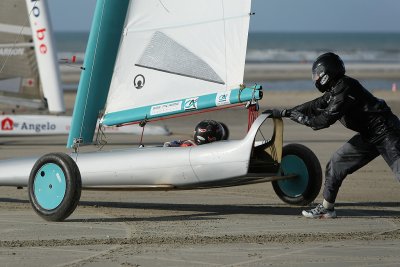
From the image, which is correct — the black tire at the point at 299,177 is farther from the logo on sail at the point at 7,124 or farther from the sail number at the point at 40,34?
the sail number at the point at 40,34

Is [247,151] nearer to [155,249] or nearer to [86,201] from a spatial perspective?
[155,249]

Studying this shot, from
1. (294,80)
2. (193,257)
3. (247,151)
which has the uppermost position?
(294,80)

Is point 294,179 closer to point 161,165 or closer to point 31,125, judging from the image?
point 161,165

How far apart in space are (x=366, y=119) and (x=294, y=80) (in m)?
35.9

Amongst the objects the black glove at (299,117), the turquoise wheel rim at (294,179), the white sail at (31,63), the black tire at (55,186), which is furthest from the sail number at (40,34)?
the black glove at (299,117)

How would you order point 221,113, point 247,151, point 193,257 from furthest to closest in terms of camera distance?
point 221,113 < point 247,151 < point 193,257

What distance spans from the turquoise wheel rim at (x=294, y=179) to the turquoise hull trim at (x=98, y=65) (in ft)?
6.37

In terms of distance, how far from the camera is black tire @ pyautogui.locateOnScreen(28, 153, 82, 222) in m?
9.74

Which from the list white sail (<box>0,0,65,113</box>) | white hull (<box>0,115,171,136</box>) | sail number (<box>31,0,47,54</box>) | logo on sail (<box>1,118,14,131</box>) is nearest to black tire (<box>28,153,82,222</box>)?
white hull (<box>0,115,171,136</box>)

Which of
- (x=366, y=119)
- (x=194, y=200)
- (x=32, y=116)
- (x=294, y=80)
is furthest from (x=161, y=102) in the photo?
(x=294, y=80)

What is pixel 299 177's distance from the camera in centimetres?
1093

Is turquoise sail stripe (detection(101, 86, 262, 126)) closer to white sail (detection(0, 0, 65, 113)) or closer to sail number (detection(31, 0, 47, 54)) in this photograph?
white sail (detection(0, 0, 65, 113))

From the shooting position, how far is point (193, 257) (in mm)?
8156

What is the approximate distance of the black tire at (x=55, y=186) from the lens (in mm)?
9742
